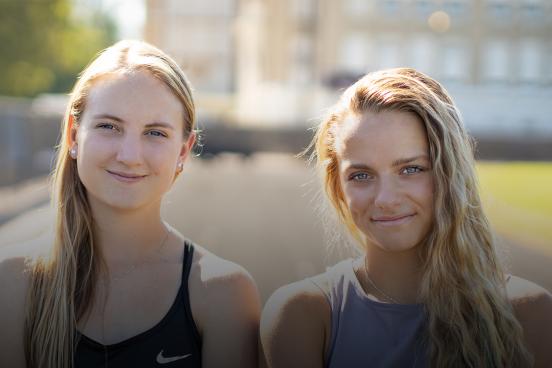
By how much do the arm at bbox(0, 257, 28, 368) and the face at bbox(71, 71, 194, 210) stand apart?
1.32 ft

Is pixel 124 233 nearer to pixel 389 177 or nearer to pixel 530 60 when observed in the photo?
pixel 389 177

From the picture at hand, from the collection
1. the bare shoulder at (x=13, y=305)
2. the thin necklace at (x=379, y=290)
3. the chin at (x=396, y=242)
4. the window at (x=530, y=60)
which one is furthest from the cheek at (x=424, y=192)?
the window at (x=530, y=60)

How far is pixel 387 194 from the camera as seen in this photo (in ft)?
9.04

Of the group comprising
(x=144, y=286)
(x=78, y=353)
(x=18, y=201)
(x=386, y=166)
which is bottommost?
(x=18, y=201)

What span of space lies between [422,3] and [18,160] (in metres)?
48.2

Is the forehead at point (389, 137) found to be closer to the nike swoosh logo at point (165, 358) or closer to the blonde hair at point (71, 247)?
the blonde hair at point (71, 247)

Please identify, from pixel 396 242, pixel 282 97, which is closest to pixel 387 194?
pixel 396 242

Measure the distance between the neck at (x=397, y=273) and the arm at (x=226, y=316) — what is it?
17.6 inches

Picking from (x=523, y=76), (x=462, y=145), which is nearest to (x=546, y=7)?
(x=523, y=76)

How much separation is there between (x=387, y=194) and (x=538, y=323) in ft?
2.19

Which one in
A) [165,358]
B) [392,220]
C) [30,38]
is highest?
[30,38]

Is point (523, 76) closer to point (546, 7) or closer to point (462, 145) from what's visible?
point (546, 7)

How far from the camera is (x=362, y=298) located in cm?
283

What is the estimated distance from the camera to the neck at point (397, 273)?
2887 millimetres
